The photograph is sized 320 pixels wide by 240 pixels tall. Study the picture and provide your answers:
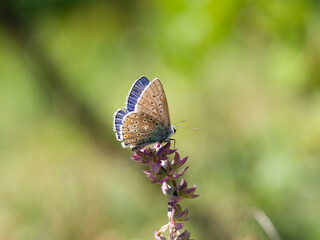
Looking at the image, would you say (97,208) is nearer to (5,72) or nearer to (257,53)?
(257,53)

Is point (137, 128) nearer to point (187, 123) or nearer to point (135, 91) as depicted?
point (135, 91)

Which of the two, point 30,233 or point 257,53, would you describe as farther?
point 257,53

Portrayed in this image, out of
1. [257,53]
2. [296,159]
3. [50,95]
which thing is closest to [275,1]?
[296,159]

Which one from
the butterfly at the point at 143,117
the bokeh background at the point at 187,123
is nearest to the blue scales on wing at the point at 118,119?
the butterfly at the point at 143,117

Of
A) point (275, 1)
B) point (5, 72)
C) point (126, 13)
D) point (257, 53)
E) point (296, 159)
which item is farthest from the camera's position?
point (5, 72)

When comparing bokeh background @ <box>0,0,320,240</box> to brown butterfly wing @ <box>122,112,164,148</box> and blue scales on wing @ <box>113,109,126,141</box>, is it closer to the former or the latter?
brown butterfly wing @ <box>122,112,164,148</box>
